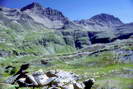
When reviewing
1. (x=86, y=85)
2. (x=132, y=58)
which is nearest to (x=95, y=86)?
(x=86, y=85)

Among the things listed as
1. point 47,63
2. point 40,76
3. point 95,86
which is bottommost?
point 47,63

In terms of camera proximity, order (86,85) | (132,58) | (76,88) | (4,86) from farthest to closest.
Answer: (132,58), (86,85), (76,88), (4,86)

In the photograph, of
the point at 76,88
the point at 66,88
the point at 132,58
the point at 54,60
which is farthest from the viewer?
the point at 54,60

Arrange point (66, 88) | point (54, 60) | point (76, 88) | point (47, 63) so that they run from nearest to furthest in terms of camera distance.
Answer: point (66, 88) < point (76, 88) < point (47, 63) < point (54, 60)

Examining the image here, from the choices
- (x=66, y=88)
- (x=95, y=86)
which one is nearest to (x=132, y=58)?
(x=95, y=86)

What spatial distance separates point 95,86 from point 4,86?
2077cm

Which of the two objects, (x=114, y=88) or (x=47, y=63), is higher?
(x=114, y=88)

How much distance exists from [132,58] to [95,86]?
94015mm

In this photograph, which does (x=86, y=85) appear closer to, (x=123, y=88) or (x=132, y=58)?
(x=123, y=88)

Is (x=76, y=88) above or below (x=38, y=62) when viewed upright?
above

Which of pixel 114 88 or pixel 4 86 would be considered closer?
pixel 4 86

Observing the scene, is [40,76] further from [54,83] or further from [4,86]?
[4,86]

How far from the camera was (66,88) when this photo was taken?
3288 centimetres

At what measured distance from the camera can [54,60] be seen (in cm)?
18950
